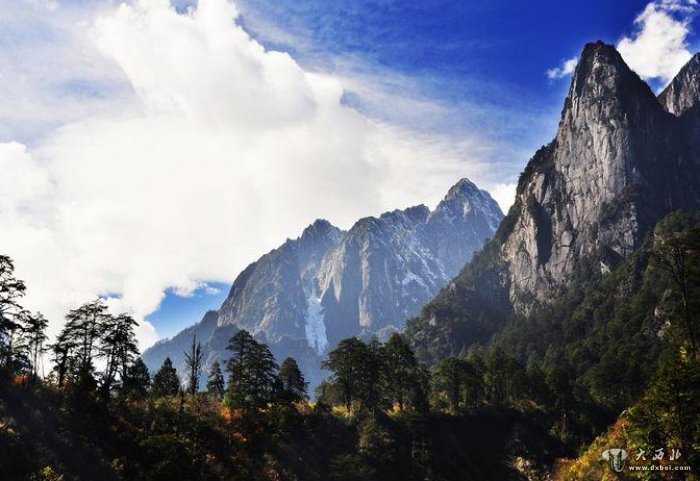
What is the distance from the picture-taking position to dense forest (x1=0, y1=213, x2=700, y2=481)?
102ft

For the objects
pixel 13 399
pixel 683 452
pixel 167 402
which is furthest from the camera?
pixel 167 402

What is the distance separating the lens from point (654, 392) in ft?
94.8

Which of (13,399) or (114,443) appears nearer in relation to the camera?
(13,399)

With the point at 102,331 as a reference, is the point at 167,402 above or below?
below

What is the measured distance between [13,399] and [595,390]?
108624 mm

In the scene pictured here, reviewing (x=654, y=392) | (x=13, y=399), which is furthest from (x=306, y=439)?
(x=654, y=392)

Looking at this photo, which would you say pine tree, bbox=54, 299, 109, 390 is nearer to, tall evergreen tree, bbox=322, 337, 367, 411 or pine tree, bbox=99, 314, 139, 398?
pine tree, bbox=99, 314, 139, 398

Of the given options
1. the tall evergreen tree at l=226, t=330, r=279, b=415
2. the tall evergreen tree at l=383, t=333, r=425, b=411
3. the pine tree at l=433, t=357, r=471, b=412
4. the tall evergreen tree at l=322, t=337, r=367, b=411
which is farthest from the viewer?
the pine tree at l=433, t=357, r=471, b=412

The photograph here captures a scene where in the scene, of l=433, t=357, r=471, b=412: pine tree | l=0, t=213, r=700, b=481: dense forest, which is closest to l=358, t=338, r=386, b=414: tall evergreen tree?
l=0, t=213, r=700, b=481: dense forest

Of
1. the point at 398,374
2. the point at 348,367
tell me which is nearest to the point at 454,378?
the point at 398,374

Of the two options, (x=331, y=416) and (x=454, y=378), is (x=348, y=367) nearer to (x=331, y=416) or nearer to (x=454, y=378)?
(x=331, y=416)

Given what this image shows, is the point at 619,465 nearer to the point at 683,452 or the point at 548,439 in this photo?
the point at 683,452

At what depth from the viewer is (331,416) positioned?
198 ft

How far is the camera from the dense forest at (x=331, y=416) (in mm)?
30938
